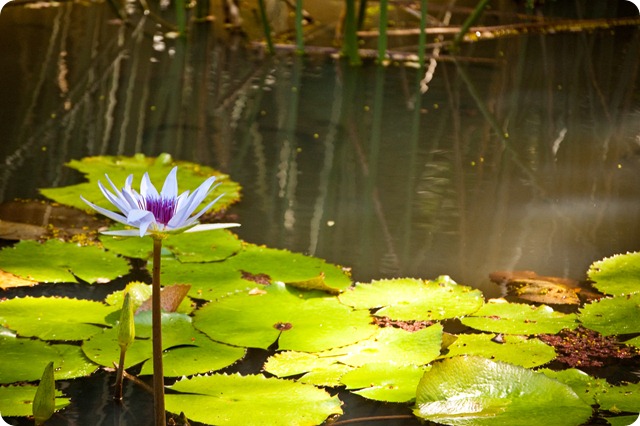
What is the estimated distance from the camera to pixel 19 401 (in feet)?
3.59

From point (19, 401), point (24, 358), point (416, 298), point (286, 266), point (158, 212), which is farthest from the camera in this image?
point (286, 266)

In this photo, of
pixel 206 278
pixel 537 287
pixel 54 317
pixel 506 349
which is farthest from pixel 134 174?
pixel 506 349

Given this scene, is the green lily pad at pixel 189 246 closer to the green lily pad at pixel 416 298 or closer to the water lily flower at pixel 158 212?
the green lily pad at pixel 416 298

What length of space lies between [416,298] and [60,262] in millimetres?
594

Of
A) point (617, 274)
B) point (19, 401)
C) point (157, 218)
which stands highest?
point (157, 218)

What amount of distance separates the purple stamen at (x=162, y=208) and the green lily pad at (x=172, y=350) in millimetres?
357

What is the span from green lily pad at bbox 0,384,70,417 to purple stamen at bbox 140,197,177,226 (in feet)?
1.14

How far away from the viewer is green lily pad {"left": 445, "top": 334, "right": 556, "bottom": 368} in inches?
48.5

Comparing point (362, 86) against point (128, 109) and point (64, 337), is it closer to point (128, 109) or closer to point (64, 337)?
point (128, 109)

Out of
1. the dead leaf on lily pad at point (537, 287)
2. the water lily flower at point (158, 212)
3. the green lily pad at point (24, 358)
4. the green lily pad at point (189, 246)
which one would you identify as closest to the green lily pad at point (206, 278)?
the green lily pad at point (189, 246)

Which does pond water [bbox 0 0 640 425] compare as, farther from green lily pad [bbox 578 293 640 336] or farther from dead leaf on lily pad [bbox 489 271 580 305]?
green lily pad [bbox 578 293 640 336]

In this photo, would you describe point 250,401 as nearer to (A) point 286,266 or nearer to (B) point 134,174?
(A) point 286,266

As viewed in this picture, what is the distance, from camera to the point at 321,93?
2.85 m

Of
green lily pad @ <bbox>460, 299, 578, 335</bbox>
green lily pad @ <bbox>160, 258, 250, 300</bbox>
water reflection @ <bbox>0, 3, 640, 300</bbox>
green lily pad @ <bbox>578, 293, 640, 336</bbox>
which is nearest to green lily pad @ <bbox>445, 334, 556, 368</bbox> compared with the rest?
green lily pad @ <bbox>460, 299, 578, 335</bbox>
